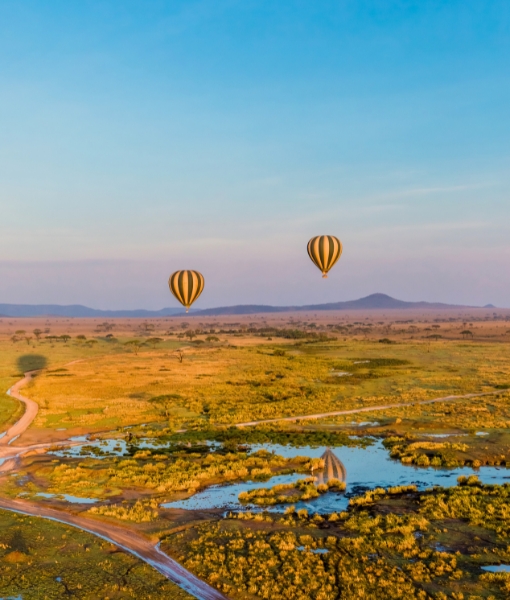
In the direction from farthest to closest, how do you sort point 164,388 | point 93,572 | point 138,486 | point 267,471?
point 164,388 → point 267,471 → point 138,486 → point 93,572

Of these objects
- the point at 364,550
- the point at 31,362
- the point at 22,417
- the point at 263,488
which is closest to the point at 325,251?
the point at 22,417

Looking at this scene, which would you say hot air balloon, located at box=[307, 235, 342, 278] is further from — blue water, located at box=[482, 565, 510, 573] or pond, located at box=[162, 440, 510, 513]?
blue water, located at box=[482, 565, 510, 573]

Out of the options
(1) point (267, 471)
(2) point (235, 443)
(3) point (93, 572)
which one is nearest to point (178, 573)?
(3) point (93, 572)

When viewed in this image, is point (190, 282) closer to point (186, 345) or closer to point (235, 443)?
point (235, 443)

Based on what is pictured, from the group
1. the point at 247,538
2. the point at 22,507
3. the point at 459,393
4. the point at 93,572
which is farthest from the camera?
the point at 459,393

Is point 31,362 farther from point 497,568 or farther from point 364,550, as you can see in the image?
point 497,568

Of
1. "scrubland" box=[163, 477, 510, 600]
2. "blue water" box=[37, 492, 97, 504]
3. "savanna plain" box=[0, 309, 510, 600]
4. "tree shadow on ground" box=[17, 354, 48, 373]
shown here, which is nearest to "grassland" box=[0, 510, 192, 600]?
"savanna plain" box=[0, 309, 510, 600]
